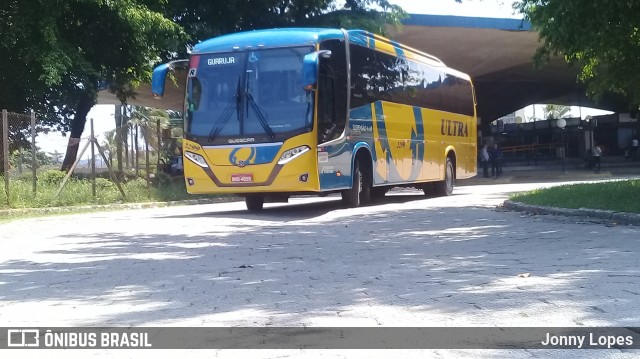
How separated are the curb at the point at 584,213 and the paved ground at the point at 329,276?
50 cm

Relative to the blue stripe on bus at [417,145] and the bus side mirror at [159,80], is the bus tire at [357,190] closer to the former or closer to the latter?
the blue stripe on bus at [417,145]

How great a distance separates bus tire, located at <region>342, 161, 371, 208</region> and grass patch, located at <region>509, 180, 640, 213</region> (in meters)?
3.59

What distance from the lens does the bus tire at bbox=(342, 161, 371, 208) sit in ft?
60.3

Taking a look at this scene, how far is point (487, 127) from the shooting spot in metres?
66.5

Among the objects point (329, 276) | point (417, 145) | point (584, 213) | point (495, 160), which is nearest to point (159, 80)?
point (417, 145)

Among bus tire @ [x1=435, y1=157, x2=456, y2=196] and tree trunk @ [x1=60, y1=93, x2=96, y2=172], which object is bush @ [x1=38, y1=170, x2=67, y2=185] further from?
bus tire @ [x1=435, y1=157, x2=456, y2=196]

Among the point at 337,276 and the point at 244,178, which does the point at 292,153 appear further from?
the point at 337,276

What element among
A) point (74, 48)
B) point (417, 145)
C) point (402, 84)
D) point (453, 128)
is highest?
point (74, 48)

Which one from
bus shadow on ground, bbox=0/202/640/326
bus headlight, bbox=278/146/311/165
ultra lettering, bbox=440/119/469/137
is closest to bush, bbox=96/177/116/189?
bus headlight, bbox=278/146/311/165

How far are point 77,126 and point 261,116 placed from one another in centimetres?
2172

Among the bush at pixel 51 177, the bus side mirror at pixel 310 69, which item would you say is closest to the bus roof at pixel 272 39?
the bus side mirror at pixel 310 69

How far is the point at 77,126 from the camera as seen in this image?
117ft

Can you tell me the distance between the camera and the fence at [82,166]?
2041cm

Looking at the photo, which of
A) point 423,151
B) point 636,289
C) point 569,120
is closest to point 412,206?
point 423,151
